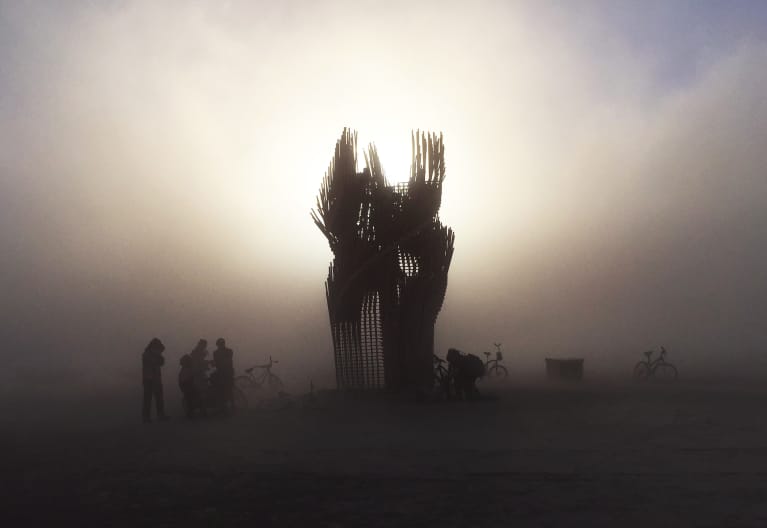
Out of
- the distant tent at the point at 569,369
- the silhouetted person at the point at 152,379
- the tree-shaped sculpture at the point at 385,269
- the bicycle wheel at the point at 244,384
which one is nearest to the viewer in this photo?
the silhouetted person at the point at 152,379

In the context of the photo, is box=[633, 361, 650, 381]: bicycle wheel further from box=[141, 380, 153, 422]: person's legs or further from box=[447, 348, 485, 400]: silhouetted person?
box=[141, 380, 153, 422]: person's legs

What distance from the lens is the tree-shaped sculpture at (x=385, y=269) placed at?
19.2m

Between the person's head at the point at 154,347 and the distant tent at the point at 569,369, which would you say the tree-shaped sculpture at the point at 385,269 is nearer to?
the person's head at the point at 154,347

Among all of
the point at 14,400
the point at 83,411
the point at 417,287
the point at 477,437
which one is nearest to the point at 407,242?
the point at 417,287

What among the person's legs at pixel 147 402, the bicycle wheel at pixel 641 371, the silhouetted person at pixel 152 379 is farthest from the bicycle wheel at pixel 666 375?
the person's legs at pixel 147 402

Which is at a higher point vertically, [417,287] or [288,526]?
[417,287]

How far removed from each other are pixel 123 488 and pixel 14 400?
18300mm

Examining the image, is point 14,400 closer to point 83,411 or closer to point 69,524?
point 83,411

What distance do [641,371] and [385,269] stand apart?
429 inches

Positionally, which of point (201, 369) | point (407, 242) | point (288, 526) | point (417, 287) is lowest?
point (288, 526)

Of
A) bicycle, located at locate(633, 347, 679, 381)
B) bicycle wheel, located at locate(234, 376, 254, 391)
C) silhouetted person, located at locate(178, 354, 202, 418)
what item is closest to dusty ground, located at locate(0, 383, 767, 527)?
silhouetted person, located at locate(178, 354, 202, 418)

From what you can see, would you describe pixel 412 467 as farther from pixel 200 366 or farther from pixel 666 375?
pixel 666 375

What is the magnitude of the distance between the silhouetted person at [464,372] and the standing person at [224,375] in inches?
228

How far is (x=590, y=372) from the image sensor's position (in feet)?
94.4
